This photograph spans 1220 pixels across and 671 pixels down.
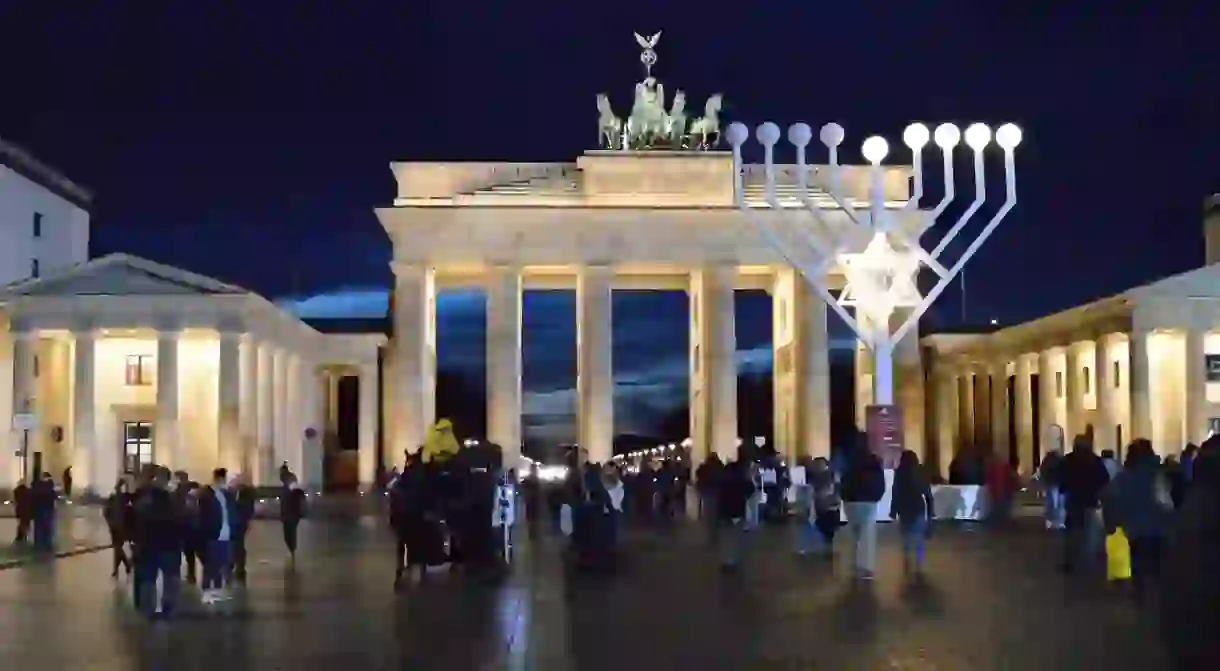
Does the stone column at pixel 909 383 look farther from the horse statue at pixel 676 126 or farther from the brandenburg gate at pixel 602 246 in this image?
the horse statue at pixel 676 126

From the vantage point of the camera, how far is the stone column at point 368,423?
182ft

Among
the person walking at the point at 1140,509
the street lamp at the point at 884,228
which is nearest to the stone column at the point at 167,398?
the street lamp at the point at 884,228

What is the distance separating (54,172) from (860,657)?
53742mm

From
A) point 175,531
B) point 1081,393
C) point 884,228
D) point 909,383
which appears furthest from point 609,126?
point 175,531

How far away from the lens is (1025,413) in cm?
5731

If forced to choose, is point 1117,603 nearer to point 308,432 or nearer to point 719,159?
point 308,432

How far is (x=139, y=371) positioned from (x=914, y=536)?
34.9m

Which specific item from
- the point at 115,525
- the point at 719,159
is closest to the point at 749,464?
the point at 115,525

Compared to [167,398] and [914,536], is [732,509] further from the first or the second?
[167,398]

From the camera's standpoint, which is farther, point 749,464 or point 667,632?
point 749,464

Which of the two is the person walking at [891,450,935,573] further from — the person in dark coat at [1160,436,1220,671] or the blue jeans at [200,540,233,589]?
the person in dark coat at [1160,436,1220,671]

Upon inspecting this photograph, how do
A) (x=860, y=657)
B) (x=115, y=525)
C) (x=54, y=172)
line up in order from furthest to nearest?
1. (x=54, y=172)
2. (x=115, y=525)
3. (x=860, y=657)

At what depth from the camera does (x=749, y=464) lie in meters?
21.1

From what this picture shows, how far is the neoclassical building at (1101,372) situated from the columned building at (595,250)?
5.62m
